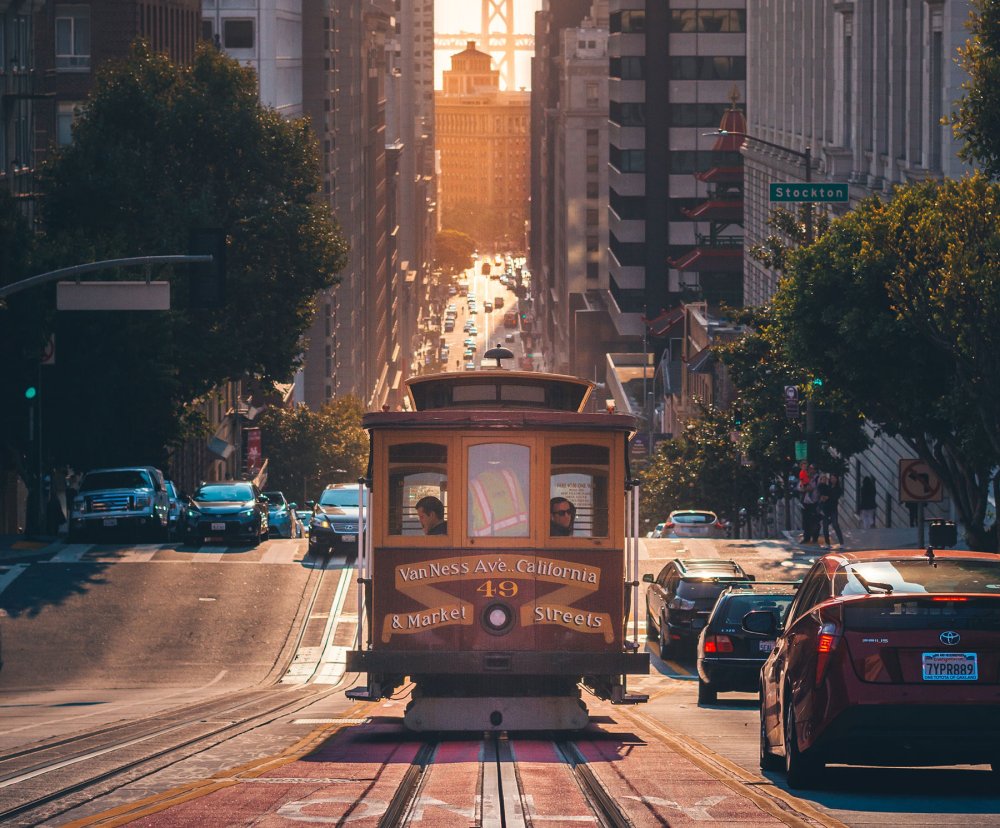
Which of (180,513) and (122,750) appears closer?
(122,750)

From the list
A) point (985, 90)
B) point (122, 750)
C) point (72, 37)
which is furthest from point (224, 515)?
point (72, 37)

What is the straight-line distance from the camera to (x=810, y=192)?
39719 millimetres

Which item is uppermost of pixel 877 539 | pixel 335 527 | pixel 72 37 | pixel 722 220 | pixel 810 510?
pixel 72 37

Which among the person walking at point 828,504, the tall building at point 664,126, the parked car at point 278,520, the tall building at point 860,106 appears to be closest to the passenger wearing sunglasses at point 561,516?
the tall building at point 860,106

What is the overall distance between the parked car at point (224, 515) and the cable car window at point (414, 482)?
2458 centimetres

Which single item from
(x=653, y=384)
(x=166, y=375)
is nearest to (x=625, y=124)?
(x=653, y=384)

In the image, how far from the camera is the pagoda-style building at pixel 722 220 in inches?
4663

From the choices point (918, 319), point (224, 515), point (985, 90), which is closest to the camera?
point (985, 90)

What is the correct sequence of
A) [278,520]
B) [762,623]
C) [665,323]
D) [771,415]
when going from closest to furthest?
[762,623]
[278,520]
[771,415]
[665,323]

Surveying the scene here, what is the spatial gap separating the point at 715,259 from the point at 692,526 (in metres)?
75.8

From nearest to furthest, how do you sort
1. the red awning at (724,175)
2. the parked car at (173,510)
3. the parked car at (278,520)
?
the parked car at (173,510) → the parked car at (278,520) → the red awning at (724,175)

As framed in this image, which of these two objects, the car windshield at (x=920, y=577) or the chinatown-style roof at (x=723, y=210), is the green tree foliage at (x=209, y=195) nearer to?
the car windshield at (x=920, y=577)

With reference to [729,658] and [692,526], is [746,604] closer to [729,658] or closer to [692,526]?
[729,658]

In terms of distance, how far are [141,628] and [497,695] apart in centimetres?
1615
